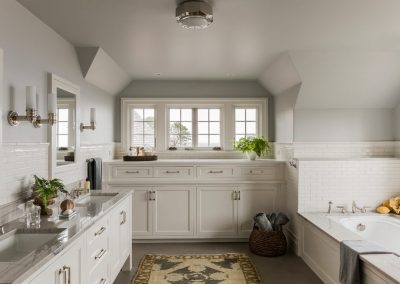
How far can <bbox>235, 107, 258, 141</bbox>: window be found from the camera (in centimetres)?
508

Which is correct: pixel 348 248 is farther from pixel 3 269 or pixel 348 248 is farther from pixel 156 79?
pixel 156 79

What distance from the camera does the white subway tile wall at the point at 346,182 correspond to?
152 inches

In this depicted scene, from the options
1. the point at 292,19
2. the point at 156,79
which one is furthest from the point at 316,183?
the point at 156,79

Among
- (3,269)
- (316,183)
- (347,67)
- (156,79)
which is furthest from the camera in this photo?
(156,79)

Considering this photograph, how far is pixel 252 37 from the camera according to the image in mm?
3049

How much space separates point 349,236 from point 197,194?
1987 mm

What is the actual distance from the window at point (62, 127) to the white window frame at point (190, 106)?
6.10 feet

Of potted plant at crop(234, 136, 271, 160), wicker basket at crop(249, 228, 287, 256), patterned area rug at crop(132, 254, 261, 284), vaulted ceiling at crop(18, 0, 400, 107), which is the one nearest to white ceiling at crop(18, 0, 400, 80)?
vaulted ceiling at crop(18, 0, 400, 107)

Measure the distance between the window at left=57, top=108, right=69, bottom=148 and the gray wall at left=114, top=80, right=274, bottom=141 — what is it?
6.13 feet

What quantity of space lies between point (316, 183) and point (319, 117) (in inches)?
32.9

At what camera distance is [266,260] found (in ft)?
12.3

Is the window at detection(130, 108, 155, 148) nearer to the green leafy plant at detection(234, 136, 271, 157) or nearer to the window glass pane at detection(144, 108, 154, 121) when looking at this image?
the window glass pane at detection(144, 108, 154, 121)

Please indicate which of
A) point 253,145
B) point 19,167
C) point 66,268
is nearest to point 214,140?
point 253,145

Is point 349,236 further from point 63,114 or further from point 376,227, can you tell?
point 63,114
